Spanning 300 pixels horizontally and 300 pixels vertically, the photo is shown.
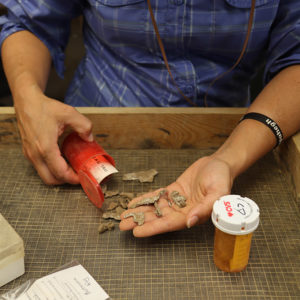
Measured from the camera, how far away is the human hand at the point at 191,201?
0.79 metres

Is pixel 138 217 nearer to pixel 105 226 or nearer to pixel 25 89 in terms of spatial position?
pixel 105 226

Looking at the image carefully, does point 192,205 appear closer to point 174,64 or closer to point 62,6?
point 174,64

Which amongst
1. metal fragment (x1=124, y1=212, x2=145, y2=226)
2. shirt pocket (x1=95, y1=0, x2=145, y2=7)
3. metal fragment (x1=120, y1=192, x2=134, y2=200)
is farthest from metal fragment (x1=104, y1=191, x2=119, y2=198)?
shirt pocket (x1=95, y1=0, x2=145, y2=7)

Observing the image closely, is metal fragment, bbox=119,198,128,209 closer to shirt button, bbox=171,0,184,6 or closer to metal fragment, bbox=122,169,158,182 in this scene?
metal fragment, bbox=122,169,158,182

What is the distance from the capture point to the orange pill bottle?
689 millimetres

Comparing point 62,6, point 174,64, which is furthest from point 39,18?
point 174,64

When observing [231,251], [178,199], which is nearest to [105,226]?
[178,199]

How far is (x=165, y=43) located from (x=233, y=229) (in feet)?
2.06

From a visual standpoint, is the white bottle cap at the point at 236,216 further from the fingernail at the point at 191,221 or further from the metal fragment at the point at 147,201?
the metal fragment at the point at 147,201

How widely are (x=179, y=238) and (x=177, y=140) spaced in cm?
35

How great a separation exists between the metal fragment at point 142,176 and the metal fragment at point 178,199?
14 cm

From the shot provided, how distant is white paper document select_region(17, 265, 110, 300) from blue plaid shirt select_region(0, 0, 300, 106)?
24.7 inches

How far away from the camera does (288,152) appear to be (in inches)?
39.9

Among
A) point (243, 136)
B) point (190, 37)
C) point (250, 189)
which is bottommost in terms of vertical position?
point (250, 189)
